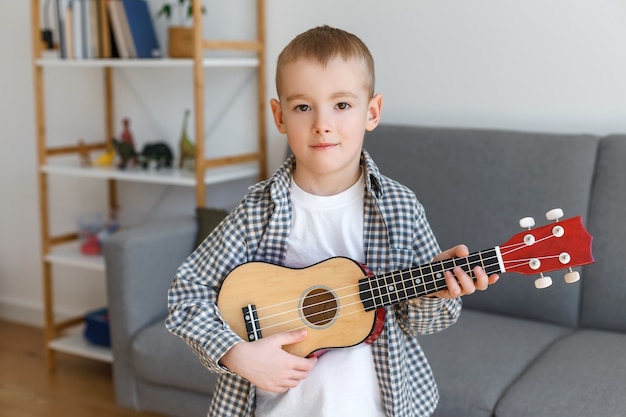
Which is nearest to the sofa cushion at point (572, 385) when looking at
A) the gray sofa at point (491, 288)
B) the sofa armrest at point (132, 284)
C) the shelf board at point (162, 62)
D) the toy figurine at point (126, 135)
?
the gray sofa at point (491, 288)

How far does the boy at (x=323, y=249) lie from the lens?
4.08ft

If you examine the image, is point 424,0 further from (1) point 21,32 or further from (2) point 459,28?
(1) point 21,32

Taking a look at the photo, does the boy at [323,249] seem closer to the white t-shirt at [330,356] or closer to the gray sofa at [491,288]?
the white t-shirt at [330,356]

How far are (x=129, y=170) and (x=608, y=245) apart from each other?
1.66 m

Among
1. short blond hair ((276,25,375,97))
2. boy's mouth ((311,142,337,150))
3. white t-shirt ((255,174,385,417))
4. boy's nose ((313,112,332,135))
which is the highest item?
short blond hair ((276,25,375,97))

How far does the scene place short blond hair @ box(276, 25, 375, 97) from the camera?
4.07 ft

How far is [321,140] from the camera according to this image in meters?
1.24

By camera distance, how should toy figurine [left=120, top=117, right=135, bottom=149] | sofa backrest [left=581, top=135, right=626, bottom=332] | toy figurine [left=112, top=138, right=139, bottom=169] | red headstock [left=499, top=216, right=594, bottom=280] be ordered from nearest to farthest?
red headstock [left=499, top=216, right=594, bottom=280], sofa backrest [left=581, top=135, right=626, bottom=332], toy figurine [left=112, top=138, right=139, bottom=169], toy figurine [left=120, top=117, right=135, bottom=149]

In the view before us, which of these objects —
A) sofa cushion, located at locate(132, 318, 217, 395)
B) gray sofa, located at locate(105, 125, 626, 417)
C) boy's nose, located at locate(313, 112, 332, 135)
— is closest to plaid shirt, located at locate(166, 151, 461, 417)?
boy's nose, located at locate(313, 112, 332, 135)

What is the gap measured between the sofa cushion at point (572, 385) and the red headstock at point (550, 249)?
56cm

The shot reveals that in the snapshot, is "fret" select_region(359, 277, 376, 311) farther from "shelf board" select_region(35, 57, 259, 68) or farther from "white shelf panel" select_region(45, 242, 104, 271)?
"white shelf panel" select_region(45, 242, 104, 271)

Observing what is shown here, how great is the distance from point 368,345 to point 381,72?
4.95ft

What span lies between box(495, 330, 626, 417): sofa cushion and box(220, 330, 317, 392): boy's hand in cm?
66

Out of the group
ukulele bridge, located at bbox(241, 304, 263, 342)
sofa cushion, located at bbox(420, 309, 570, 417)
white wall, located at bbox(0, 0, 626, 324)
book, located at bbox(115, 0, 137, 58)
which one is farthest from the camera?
book, located at bbox(115, 0, 137, 58)
